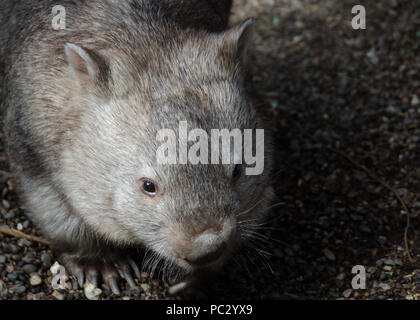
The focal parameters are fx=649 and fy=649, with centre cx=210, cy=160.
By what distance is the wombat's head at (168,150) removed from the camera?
13.0 ft

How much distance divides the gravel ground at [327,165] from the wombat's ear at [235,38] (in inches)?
28.4

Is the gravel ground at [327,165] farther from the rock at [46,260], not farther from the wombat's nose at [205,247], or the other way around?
the wombat's nose at [205,247]

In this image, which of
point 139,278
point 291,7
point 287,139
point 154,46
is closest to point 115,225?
point 139,278

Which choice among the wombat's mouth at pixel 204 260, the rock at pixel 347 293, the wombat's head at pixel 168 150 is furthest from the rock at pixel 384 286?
the wombat's mouth at pixel 204 260

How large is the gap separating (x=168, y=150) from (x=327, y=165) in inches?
111

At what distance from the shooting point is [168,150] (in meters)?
3.98

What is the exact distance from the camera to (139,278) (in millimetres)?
5297

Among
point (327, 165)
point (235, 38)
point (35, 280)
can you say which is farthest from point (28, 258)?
point (327, 165)

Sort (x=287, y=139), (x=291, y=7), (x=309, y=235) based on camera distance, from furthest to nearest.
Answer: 1. (x=291, y=7)
2. (x=287, y=139)
3. (x=309, y=235)

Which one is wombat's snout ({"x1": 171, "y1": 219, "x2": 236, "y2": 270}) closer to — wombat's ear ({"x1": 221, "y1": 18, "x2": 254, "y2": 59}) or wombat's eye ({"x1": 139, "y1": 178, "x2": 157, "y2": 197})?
wombat's eye ({"x1": 139, "y1": 178, "x2": 157, "y2": 197})

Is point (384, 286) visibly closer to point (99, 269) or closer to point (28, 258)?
point (99, 269)

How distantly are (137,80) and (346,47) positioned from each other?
13.6 feet
